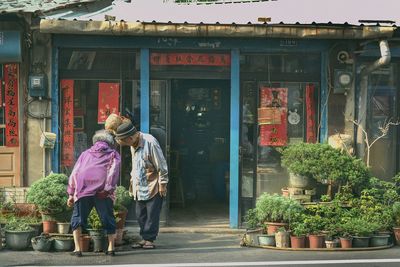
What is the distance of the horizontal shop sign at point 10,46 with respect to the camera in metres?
10.2

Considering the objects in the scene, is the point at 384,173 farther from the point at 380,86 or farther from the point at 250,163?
the point at 250,163

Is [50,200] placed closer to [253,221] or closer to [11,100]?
[11,100]

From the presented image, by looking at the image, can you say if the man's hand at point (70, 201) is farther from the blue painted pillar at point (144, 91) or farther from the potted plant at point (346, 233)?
the potted plant at point (346, 233)

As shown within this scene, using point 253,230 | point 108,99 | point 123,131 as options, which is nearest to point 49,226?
point 123,131

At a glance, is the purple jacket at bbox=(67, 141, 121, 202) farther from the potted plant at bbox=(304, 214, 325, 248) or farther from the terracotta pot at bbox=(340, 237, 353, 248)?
the terracotta pot at bbox=(340, 237, 353, 248)

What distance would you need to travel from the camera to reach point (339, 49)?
10922 millimetres

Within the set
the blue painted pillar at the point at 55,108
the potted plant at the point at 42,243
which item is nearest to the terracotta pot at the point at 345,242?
the potted plant at the point at 42,243

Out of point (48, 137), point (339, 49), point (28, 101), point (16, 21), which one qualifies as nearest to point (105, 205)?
point (48, 137)

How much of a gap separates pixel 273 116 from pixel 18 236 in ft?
15.7

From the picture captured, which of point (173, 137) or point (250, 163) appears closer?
point (250, 163)

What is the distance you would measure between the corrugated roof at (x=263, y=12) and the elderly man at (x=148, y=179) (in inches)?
87.7

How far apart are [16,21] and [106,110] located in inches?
83.9

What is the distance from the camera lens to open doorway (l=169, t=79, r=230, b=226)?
13.3 meters

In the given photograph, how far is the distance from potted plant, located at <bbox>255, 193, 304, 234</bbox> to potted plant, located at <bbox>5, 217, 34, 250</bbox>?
340 cm
